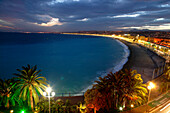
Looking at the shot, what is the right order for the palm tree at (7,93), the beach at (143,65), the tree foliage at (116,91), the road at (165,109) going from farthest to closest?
the beach at (143,65) < the palm tree at (7,93) < the road at (165,109) < the tree foliage at (116,91)

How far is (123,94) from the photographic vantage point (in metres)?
14.3

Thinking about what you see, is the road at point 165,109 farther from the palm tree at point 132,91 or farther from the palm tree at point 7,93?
the palm tree at point 7,93

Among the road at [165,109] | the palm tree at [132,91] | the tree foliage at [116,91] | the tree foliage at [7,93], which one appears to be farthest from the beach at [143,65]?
the road at [165,109]

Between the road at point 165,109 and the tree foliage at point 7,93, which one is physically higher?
the tree foliage at point 7,93

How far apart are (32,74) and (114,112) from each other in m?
11.0

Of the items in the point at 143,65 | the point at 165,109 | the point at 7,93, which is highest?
the point at 7,93

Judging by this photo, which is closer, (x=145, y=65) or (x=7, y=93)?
(x=7, y=93)

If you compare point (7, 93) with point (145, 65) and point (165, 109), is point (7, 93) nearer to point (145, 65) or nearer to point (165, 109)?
point (165, 109)

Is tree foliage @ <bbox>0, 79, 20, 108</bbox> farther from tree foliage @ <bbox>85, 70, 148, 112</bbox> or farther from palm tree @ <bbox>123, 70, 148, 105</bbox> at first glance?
palm tree @ <bbox>123, 70, 148, 105</bbox>

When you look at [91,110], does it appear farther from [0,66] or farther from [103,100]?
[0,66]

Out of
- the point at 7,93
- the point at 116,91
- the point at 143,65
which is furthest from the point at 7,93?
the point at 143,65

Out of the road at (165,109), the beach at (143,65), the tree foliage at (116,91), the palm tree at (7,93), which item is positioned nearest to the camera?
the tree foliage at (116,91)

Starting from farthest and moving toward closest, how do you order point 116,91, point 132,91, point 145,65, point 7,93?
point 145,65
point 132,91
point 7,93
point 116,91

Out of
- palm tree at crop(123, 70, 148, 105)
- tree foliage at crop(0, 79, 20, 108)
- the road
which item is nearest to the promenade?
the road
